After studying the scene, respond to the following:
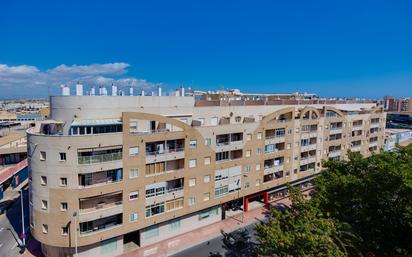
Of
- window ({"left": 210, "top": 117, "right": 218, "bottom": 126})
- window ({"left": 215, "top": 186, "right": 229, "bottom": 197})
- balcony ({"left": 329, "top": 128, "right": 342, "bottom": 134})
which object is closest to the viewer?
window ({"left": 215, "top": 186, "right": 229, "bottom": 197})

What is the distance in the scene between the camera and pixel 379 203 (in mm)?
26453

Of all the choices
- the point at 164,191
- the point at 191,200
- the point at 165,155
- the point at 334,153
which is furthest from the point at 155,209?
the point at 334,153

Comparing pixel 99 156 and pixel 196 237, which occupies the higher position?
pixel 99 156

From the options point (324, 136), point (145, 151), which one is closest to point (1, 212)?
point (145, 151)

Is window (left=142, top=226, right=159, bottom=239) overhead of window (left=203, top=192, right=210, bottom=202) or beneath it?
beneath

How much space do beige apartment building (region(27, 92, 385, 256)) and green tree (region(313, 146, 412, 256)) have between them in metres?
16.3

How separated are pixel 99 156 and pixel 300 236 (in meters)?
22.7

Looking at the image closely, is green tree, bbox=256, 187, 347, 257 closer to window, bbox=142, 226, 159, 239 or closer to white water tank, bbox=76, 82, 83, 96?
window, bbox=142, 226, 159, 239

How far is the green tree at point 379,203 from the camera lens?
79.9 ft

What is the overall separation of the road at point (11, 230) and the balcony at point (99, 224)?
11.0 metres

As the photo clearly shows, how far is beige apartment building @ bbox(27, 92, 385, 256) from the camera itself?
31312 mm

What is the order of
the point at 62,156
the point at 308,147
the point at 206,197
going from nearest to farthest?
the point at 62,156 < the point at 206,197 < the point at 308,147

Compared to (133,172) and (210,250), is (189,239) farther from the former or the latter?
(133,172)

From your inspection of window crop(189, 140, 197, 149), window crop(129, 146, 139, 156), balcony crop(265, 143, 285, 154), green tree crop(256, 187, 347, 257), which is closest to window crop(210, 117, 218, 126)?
window crop(189, 140, 197, 149)
